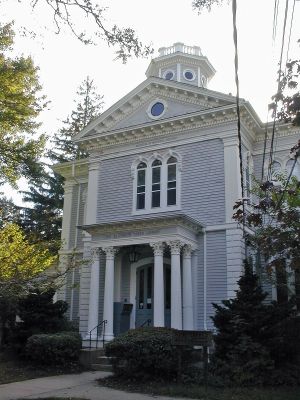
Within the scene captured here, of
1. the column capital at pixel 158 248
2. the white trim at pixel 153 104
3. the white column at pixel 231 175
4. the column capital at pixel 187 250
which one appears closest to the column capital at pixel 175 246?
the column capital at pixel 158 248

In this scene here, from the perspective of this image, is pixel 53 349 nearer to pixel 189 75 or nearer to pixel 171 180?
pixel 171 180

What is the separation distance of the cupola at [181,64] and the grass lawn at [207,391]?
20645 millimetres

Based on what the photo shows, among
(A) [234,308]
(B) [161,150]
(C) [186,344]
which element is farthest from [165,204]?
(C) [186,344]

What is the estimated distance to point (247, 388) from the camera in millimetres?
11922

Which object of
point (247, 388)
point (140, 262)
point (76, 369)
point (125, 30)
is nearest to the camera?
point (125, 30)

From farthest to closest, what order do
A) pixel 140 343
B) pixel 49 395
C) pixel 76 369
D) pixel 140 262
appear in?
1. pixel 140 262
2. pixel 76 369
3. pixel 140 343
4. pixel 49 395

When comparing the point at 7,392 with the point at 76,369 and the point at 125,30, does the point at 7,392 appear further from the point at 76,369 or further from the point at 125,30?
the point at 125,30

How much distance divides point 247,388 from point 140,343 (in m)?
3.04

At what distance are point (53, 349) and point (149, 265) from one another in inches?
262

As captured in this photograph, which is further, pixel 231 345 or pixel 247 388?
pixel 231 345

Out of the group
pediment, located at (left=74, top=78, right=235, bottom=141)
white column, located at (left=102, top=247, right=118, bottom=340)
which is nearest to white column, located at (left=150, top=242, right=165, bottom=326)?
white column, located at (left=102, top=247, right=118, bottom=340)

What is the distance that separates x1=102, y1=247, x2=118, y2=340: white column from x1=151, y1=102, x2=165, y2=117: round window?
647 cm

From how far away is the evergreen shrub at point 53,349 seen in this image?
15.1 metres

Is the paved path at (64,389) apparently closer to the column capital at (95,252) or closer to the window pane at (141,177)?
the column capital at (95,252)
